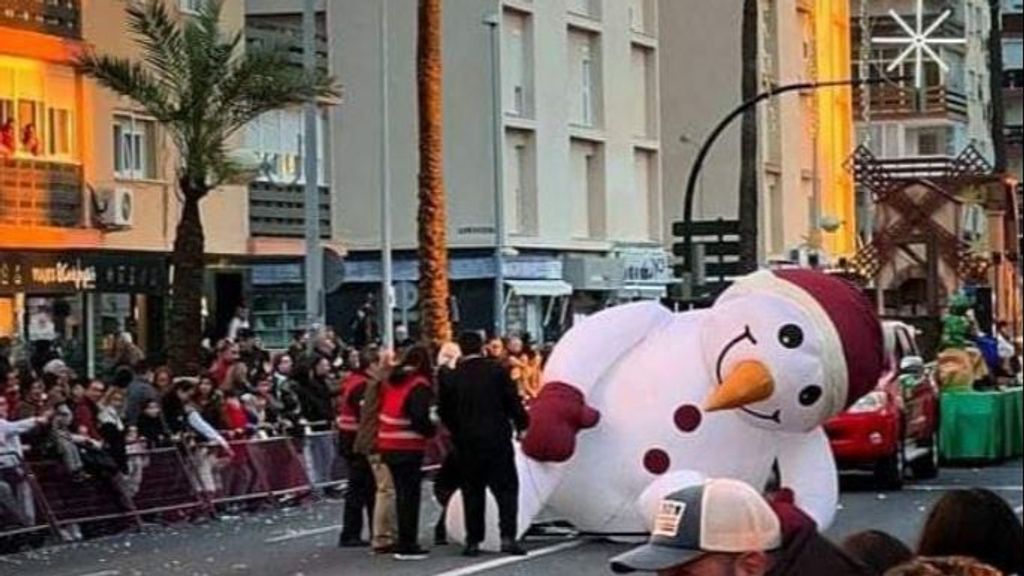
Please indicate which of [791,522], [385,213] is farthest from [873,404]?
[385,213]

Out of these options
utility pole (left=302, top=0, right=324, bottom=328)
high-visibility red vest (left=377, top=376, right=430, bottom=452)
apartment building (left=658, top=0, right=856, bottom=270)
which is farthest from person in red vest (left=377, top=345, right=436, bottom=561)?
apartment building (left=658, top=0, right=856, bottom=270)

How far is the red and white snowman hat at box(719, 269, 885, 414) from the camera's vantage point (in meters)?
18.2

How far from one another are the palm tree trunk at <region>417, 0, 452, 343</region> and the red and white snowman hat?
1810 centimetres

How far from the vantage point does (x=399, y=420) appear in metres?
19.7

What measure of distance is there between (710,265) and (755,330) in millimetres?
22476

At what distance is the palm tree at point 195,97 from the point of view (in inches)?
1265

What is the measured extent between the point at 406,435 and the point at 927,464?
9087 mm

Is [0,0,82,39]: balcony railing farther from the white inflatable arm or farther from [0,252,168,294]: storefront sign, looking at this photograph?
the white inflatable arm

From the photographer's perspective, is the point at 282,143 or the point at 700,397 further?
the point at 282,143

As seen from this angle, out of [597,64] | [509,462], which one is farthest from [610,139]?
[509,462]

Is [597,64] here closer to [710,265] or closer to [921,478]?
[710,265]

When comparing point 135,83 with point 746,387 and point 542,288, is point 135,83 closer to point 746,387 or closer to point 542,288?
point 542,288

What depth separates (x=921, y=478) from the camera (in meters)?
27.2

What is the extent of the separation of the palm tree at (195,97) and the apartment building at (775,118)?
40.2 ft
